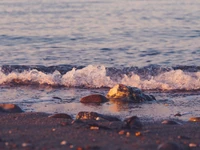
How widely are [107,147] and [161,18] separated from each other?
19654mm

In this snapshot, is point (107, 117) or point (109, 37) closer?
point (107, 117)

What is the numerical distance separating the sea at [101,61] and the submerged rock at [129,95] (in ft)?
0.67

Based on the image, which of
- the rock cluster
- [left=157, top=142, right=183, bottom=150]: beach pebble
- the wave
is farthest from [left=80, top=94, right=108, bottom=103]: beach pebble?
[left=157, top=142, right=183, bottom=150]: beach pebble

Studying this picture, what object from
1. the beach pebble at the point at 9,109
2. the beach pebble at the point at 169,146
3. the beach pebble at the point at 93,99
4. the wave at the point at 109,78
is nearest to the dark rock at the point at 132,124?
the beach pebble at the point at 169,146

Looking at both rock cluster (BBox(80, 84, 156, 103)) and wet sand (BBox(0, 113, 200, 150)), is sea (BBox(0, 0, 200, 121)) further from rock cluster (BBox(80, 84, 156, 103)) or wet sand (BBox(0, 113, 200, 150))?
wet sand (BBox(0, 113, 200, 150))

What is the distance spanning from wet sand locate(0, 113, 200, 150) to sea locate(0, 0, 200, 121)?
4.16ft

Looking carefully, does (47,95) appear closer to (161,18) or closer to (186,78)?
(186,78)

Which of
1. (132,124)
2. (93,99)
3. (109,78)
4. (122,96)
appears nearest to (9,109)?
(93,99)

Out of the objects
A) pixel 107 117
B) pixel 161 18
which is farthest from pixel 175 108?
pixel 161 18

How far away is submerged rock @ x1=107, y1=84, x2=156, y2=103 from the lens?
8.83 metres

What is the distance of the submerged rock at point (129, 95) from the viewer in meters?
8.83

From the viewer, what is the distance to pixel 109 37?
17.8m

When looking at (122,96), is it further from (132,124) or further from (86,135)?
(86,135)

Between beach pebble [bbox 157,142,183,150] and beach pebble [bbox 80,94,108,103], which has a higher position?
beach pebble [bbox 157,142,183,150]
